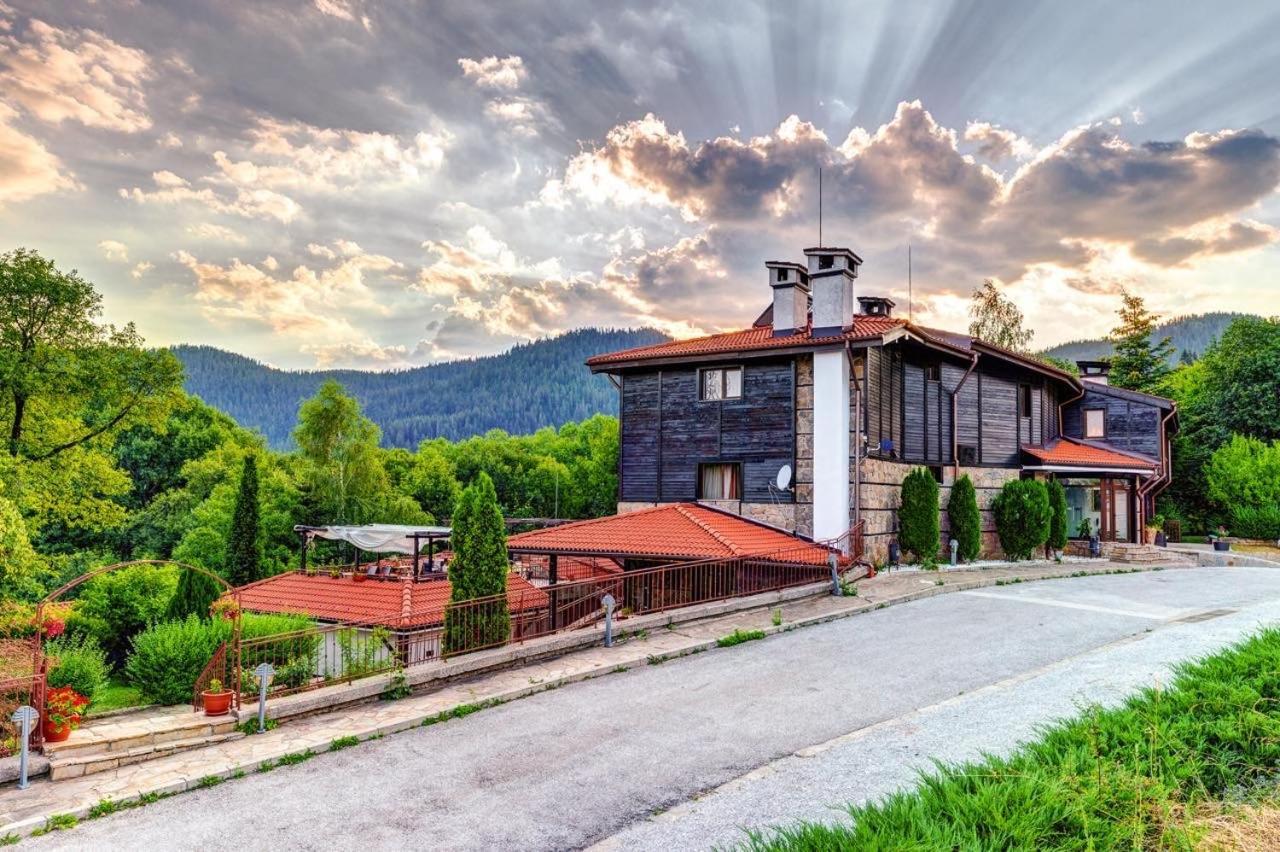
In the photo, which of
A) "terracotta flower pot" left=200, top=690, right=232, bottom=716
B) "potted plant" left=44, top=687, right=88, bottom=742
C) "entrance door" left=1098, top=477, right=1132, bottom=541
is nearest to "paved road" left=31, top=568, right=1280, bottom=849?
"terracotta flower pot" left=200, top=690, right=232, bottom=716

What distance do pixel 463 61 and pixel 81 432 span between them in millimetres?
20467

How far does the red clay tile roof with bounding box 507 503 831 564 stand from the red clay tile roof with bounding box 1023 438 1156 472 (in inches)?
485

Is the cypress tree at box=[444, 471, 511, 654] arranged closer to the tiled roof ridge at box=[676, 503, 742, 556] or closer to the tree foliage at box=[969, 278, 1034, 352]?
the tiled roof ridge at box=[676, 503, 742, 556]

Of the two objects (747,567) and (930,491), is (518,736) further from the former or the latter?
(930,491)

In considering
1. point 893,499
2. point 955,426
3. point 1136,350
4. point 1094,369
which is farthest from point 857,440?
point 1136,350

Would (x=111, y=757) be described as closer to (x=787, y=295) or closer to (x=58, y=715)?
(x=58, y=715)

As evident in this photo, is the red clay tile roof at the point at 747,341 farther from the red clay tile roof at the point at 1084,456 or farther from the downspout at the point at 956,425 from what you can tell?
the red clay tile roof at the point at 1084,456

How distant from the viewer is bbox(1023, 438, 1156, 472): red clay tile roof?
87.5 feet

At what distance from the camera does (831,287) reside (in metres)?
21.0

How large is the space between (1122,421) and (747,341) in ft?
63.4

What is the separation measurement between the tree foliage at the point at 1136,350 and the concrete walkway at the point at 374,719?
142 feet

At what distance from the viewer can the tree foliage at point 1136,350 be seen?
162 ft

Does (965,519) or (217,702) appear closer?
(217,702)

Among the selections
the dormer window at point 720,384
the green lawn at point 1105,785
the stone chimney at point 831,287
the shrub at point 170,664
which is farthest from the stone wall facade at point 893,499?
the shrub at point 170,664
